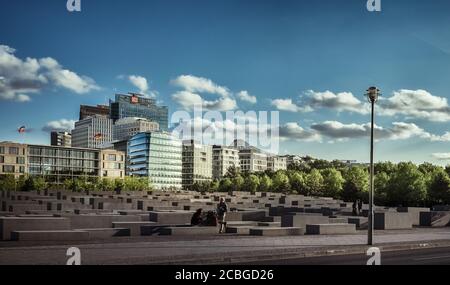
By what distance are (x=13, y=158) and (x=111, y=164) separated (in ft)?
118

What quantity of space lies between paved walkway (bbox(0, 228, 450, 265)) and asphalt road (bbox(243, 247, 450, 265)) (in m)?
1.70

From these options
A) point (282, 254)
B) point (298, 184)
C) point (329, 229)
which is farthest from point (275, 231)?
point (298, 184)

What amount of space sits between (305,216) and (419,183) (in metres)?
69.2

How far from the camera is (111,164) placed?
190500 mm

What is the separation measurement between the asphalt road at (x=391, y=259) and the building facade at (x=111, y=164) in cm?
17036

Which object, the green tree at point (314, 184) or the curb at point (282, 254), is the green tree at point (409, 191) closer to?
the green tree at point (314, 184)

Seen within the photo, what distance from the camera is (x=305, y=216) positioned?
108 ft

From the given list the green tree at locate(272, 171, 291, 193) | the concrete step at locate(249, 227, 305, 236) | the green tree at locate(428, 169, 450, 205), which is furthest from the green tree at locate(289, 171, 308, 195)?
the concrete step at locate(249, 227, 305, 236)

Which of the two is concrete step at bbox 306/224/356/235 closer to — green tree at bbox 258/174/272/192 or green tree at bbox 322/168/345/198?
green tree at bbox 322/168/345/198

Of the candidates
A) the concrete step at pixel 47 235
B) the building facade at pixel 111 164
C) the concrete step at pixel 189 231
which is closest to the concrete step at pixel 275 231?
the concrete step at pixel 189 231

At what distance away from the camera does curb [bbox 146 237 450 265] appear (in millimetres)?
17625
